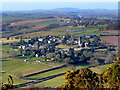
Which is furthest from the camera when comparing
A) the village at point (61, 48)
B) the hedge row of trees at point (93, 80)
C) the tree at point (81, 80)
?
the village at point (61, 48)

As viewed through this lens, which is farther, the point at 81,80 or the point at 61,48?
the point at 61,48

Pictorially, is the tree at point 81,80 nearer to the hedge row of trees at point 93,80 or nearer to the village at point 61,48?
the hedge row of trees at point 93,80

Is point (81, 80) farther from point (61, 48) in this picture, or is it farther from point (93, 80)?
point (61, 48)

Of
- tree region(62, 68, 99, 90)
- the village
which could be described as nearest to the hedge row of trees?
tree region(62, 68, 99, 90)

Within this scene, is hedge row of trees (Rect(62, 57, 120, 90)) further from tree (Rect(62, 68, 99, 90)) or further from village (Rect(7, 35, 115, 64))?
village (Rect(7, 35, 115, 64))

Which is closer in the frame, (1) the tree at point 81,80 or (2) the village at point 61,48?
(1) the tree at point 81,80

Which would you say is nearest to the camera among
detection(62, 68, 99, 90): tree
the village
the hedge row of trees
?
the hedge row of trees

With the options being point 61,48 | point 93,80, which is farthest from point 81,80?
point 61,48

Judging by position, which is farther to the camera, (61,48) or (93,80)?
(61,48)

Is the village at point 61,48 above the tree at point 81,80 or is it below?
below

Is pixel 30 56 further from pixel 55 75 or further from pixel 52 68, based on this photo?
pixel 55 75

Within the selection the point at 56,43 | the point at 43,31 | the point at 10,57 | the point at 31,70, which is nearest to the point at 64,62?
the point at 31,70

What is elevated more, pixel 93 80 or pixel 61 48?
pixel 93 80

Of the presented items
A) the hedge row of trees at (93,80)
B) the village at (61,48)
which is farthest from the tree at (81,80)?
the village at (61,48)
